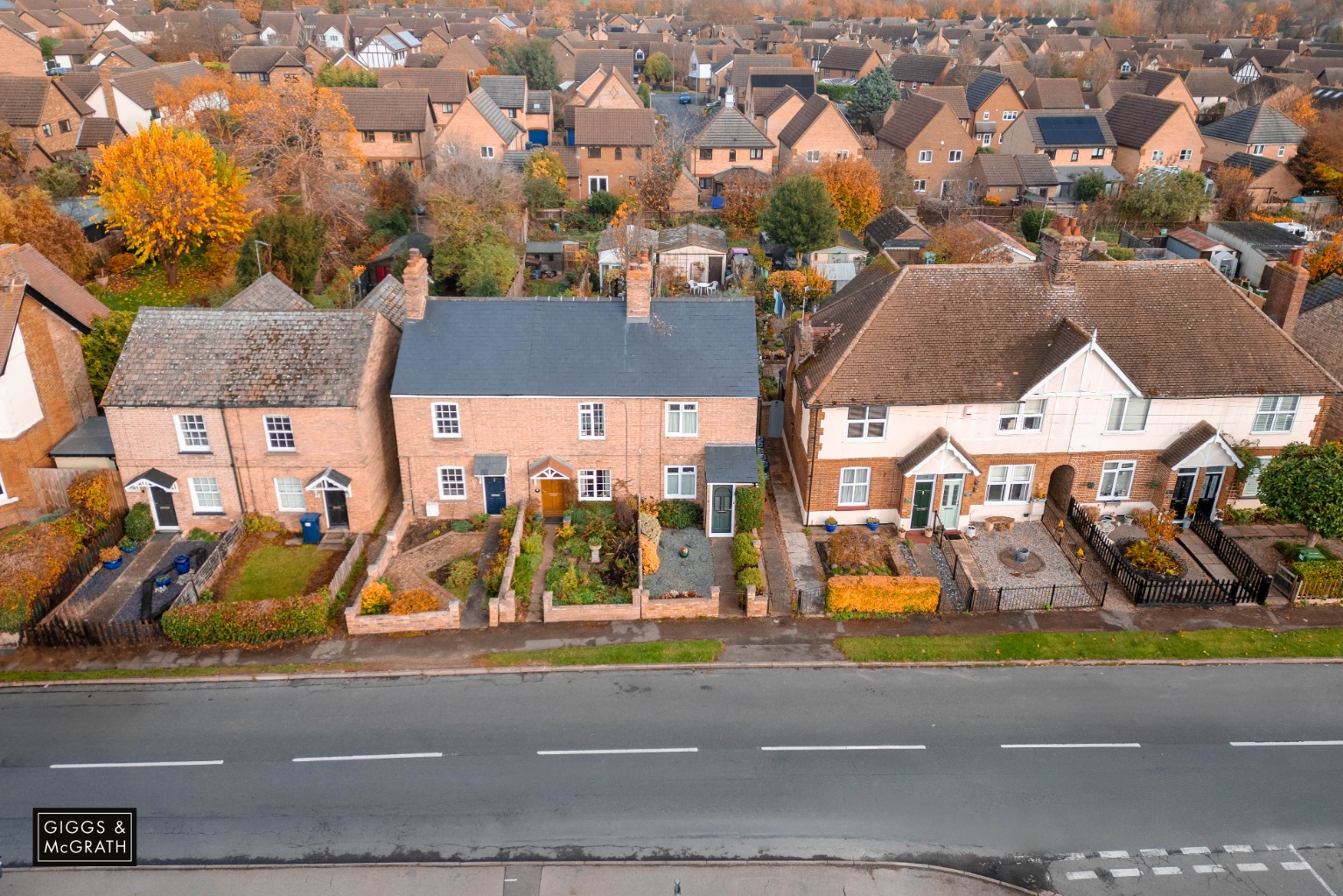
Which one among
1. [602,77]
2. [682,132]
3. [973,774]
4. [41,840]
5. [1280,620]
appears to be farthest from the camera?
[602,77]

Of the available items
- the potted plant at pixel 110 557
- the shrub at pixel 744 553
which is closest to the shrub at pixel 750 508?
the shrub at pixel 744 553

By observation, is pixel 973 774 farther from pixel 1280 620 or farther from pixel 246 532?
pixel 246 532

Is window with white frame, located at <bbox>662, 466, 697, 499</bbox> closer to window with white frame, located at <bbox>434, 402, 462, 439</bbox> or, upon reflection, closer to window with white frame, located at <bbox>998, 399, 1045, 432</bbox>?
window with white frame, located at <bbox>434, 402, 462, 439</bbox>

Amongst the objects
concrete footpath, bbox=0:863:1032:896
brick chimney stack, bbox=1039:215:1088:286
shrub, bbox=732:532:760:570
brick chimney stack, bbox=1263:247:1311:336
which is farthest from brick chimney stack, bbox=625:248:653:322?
brick chimney stack, bbox=1263:247:1311:336

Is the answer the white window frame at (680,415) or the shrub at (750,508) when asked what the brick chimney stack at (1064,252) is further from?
the white window frame at (680,415)

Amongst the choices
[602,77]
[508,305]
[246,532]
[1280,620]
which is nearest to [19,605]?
[246,532]
